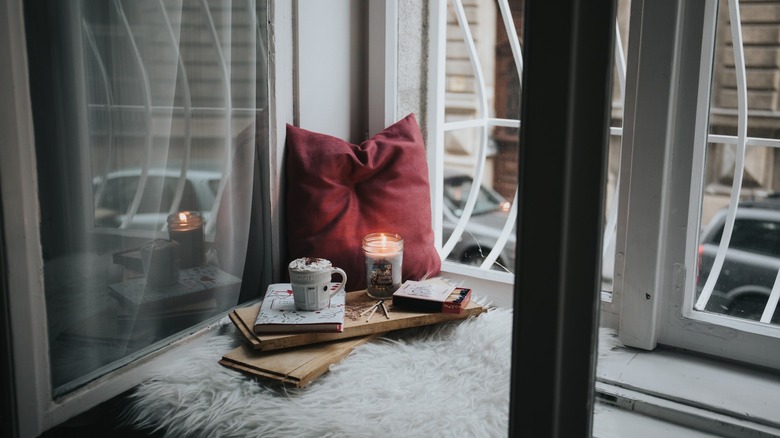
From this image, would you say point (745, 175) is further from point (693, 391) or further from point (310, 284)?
point (310, 284)

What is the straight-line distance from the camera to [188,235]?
1.37m

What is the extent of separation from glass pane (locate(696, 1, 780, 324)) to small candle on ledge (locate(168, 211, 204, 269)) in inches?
41.4

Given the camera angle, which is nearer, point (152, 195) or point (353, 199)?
point (152, 195)

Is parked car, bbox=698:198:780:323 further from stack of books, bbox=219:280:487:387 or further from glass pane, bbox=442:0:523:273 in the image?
glass pane, bbox=442:0:523:273

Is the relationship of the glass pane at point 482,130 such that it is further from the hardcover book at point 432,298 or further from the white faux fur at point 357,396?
the white faux fur at point 357,396

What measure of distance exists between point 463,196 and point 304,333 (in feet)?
8.29

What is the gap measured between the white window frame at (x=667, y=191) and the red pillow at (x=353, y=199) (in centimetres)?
50

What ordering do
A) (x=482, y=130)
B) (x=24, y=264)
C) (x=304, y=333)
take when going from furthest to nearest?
1. (x=482, y=130)
2. (x=304, y=333)
3. (x=24, y=264)

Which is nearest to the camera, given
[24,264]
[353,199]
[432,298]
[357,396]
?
[24,264]

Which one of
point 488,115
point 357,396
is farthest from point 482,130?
point 357,396

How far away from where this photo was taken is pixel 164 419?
1.14 meters

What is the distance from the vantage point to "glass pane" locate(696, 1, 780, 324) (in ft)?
4.11

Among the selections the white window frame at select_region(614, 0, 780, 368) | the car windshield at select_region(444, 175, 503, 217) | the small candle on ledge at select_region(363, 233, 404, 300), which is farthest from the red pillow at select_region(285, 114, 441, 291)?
the car windshield at select_region(444, 175, 503, 217)

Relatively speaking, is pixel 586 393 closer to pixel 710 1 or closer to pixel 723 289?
pixel 723 289
